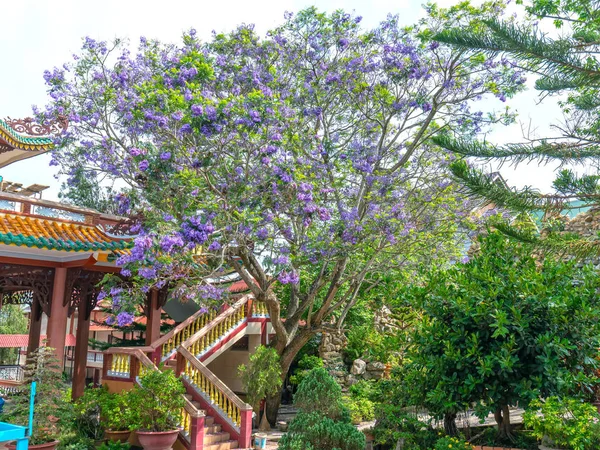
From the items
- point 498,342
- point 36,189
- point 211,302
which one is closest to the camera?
point 498,342

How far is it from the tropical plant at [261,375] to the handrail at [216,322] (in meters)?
1.26

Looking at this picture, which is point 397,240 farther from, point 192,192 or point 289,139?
point 192,192

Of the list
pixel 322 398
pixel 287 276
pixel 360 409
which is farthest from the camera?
pixel 360 409

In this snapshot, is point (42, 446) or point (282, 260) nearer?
point (42, 446)

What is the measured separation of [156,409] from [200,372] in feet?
6.30

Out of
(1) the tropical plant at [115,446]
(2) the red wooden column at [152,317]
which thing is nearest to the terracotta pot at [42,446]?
(1) the tropical plant at [115,446]

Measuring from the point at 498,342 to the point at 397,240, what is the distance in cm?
564

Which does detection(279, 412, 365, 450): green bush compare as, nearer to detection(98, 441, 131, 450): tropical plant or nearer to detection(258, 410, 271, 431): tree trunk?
detection(98, 441, 131, 450): tropical plant

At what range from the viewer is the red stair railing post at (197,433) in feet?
32.8

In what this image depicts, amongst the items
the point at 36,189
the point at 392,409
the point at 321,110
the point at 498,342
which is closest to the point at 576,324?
the point at 498,342

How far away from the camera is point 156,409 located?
963 centimetres

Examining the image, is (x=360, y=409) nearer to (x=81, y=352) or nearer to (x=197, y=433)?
(x=197, y=433)

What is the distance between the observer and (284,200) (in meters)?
9.84

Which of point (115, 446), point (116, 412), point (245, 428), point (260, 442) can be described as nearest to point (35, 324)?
point (116, 412)
